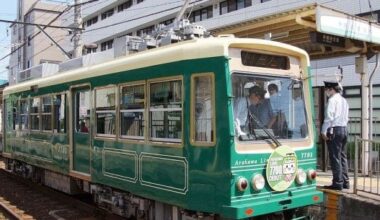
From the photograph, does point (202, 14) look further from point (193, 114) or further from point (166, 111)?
point (193, 114)

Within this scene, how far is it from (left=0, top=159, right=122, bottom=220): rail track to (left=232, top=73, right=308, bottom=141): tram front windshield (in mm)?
3885

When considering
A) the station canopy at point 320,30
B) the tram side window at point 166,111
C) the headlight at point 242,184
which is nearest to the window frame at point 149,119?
the tram side window at point 166,111

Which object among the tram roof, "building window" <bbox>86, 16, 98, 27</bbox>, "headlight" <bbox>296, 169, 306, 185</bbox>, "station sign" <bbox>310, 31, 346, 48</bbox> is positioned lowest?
"headlight" <bbox>296, 169, 306, 185</bbox>

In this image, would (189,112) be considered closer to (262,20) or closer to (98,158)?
(98,158)

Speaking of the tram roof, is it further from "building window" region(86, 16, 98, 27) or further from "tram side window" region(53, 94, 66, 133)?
"building window" region(86, 16, 98, 27)

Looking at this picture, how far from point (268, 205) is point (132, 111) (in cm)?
262

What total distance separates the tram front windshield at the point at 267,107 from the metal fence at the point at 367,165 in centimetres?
166

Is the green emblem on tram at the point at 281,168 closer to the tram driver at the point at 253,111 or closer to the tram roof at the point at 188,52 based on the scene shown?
the tram driver at the point at 253,111

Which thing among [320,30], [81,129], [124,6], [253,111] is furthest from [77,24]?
[124,6]

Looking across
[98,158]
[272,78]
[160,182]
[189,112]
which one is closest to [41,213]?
[98,158]

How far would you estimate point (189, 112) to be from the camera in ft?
21.4

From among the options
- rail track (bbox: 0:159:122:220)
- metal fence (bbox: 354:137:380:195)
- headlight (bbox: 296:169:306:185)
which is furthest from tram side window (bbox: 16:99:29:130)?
headlight (bbox: 296:169:306:185)

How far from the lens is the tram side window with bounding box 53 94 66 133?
10.7m

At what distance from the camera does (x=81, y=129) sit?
9.80 meters
